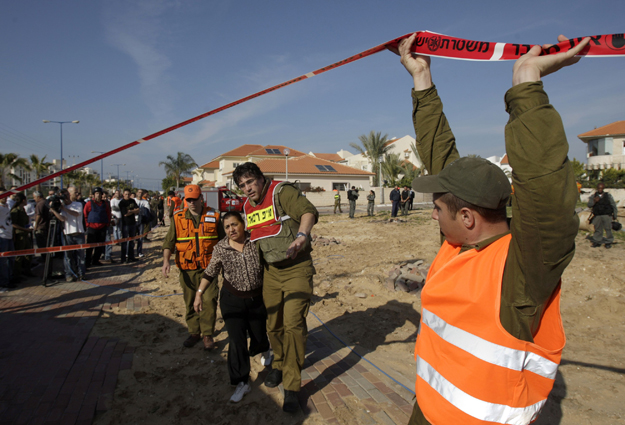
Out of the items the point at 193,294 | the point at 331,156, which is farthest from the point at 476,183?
the point at 331,156

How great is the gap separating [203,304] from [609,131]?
4826cm

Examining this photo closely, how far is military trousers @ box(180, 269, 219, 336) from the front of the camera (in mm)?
4363

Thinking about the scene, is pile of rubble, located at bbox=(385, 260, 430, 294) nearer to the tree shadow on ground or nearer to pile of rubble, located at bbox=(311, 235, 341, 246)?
the tree shadow on ground

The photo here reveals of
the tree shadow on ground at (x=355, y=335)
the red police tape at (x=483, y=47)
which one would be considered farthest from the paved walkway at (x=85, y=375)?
the red police tape at (x=483, y=47)

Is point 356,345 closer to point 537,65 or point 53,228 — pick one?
point 537,65

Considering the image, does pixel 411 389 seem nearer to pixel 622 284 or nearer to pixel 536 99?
pixel 536 99

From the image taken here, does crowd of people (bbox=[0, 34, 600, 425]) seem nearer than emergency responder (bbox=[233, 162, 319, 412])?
Yes

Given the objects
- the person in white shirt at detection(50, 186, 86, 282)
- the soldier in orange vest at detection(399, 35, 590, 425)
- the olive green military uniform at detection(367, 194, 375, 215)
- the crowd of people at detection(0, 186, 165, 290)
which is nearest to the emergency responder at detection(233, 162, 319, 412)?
the soldier in orange vest at detection(399, 35, 590, 425)

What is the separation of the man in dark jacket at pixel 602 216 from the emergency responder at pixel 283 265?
379 inches

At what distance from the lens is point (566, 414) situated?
309 centimetres

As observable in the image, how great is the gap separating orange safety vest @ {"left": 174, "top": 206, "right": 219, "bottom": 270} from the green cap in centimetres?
369

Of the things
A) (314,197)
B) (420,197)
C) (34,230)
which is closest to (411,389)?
(34,230)

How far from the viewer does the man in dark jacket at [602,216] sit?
9.36 meters

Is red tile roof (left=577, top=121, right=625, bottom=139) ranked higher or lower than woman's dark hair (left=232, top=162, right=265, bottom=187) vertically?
higher
